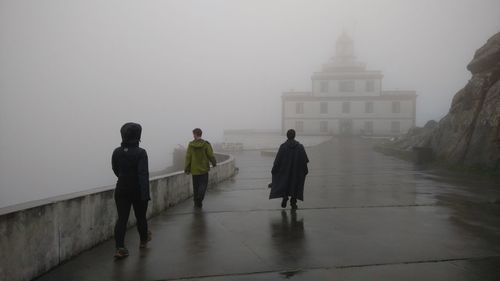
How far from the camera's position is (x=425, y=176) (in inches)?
605

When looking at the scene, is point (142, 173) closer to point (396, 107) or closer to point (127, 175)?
point (127, 175)

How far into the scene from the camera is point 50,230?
4.92 metres

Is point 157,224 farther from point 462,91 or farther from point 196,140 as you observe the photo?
point 462,91

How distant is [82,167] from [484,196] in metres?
140

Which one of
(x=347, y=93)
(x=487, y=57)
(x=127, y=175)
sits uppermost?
(x=347, y=93)

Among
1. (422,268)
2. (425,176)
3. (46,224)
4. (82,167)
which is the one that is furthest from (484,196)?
(82,167)

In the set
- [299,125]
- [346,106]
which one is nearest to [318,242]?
[299,125]

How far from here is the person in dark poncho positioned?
8875mm

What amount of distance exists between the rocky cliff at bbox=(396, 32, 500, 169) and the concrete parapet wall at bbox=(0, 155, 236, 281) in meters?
13.7

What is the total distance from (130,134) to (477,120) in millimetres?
15540

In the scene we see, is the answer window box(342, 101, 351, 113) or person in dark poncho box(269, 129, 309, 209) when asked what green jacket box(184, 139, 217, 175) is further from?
window box(342, 101, 351, 113)

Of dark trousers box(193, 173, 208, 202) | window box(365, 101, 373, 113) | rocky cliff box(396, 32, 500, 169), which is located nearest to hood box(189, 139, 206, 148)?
dark trousers box(193, 173, 208, 202)

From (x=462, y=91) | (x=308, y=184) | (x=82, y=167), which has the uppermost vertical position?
(x=462, y=91)

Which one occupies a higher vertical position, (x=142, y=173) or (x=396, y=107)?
(x=396, y=107)
